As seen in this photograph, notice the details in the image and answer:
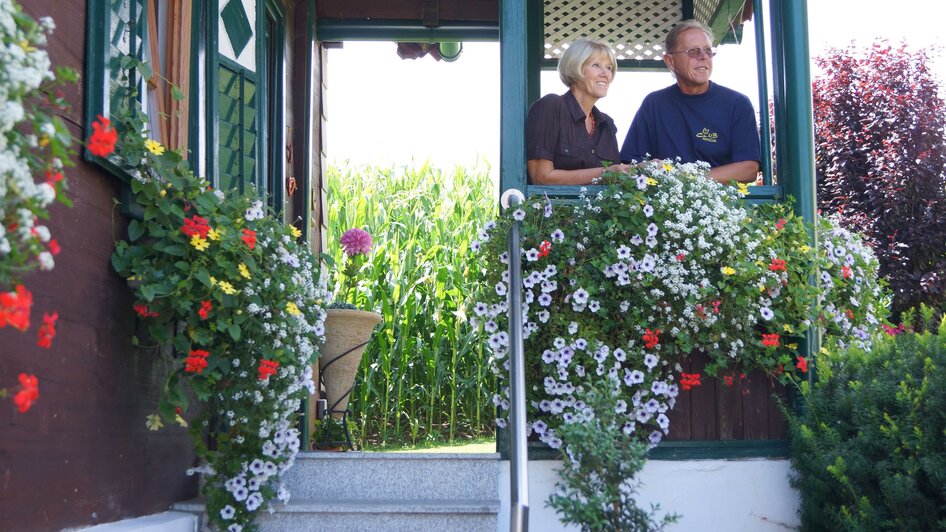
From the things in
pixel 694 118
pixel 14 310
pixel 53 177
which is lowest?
pixel 14 310

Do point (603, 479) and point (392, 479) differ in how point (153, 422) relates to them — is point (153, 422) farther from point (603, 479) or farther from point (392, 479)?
point (603, 479)

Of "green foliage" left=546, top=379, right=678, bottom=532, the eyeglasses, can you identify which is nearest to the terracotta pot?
the eyeglasses

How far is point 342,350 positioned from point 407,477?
1280 mm

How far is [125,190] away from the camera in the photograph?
11.2 ft

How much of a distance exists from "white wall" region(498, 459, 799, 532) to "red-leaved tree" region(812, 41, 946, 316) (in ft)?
12.5

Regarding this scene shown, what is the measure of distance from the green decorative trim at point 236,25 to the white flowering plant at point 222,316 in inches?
47.1

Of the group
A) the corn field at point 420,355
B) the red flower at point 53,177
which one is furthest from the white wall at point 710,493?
the corn field at point 420,355

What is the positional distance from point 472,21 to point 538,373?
3177 millimetres

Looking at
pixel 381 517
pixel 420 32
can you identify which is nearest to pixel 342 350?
pixel 381 517

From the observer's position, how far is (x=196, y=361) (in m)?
3.30

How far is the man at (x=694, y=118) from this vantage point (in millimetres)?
4512

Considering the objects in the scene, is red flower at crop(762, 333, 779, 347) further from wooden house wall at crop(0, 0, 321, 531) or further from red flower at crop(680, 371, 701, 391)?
wooden house wall at crop(0, 0, 321, 531)

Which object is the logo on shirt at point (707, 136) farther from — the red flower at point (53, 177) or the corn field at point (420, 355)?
the red flower at point (53, 177)

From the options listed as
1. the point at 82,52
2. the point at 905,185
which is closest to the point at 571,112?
the point at 82,52
